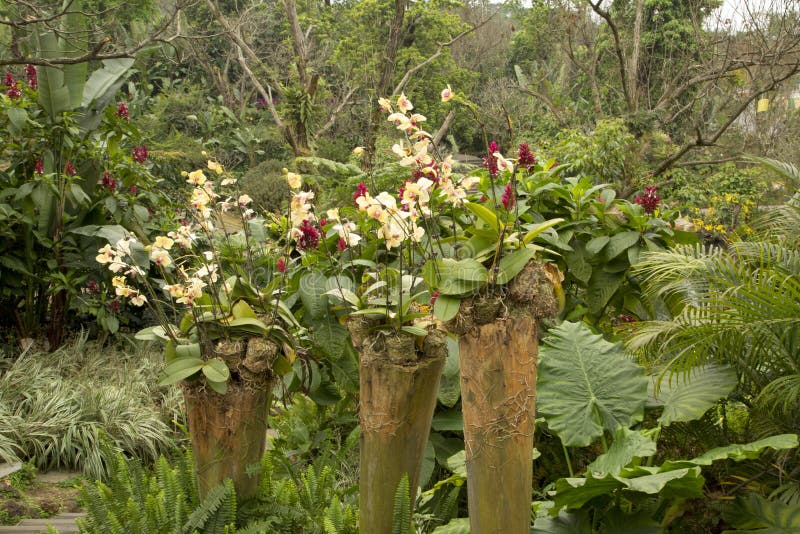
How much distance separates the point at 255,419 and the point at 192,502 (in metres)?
0.51

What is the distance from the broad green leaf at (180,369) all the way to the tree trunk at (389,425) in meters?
0.59

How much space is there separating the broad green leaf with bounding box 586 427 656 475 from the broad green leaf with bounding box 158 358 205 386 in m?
1.38

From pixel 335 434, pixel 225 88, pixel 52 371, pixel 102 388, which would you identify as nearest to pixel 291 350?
pixel 335 434

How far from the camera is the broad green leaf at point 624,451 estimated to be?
2.35 metres

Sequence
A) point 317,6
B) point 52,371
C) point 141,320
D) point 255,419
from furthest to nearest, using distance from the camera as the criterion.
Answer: point 317,6
point 141,320
point 52,371
point 255,419

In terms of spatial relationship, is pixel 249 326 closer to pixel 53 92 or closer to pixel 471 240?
pixel 471 240

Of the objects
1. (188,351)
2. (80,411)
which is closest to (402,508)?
(188,351)

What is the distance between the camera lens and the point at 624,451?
2426 millimetres

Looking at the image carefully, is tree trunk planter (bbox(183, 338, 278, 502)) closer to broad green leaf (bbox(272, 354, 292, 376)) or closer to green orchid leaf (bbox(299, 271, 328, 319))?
broad green leaf (bbox(272, 354, 292, 376))

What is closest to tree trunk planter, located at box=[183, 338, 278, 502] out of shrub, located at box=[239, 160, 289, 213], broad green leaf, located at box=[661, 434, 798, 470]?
broad green leaf, located at box=[661, 434, 798, 470]

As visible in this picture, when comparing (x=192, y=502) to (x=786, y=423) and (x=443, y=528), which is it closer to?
(x=443, y=528)

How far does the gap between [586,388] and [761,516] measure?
0.75 meters

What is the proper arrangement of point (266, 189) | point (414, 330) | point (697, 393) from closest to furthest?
point (414, 330) → point (697, 393) → point (266, 189)

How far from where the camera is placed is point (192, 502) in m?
2.72
